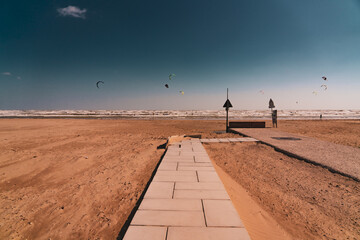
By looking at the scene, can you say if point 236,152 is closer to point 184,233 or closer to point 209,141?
point 209,141

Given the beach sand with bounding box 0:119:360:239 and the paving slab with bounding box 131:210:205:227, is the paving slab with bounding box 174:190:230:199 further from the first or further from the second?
the beach sand with bounding box 0:119:360:239

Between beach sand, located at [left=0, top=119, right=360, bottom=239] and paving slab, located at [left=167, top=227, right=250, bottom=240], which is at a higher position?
paving slab, located at [left=167, top=227, right=250, bottom=240]

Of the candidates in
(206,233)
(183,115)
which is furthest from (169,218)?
(183,115)

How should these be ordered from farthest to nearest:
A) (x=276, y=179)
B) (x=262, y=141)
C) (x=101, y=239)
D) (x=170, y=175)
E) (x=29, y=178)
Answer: (x=262, y=141) < (x=29, y=178) < (x=276, y=179) < (x=170, y=175) < (x=101, y=239)

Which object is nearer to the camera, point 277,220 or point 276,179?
point 277,220

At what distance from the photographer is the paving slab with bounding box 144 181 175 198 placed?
2.95 metres

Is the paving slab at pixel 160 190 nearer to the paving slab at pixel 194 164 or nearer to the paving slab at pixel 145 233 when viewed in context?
the paving slab at pixel 145 233

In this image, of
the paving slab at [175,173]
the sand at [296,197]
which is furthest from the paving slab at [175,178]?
the sand at [296,197]

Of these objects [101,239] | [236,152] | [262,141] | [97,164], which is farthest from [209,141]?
[101,239]

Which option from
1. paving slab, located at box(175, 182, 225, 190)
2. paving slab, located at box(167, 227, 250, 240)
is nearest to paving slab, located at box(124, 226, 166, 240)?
paving slab, located at box(167, 227, 250, 240)

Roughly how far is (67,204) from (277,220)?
4293 millimetres

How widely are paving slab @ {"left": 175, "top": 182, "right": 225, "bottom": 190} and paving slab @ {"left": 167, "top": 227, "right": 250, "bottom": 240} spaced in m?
1.11

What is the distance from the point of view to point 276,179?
4164mm

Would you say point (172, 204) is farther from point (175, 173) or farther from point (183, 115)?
point (183, 115)
